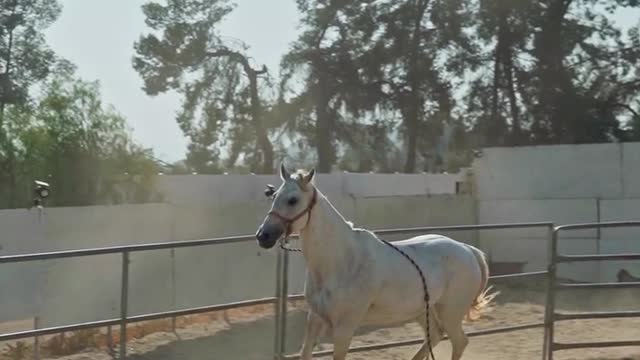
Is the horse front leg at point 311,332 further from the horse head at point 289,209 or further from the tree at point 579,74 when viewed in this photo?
the tree at point 579,74

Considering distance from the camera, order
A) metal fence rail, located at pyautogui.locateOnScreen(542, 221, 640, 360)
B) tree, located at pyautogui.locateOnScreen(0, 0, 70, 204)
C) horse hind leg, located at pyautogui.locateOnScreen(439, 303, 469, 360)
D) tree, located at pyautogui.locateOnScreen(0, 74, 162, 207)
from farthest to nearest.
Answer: tree, located at pyautogui.locateOnScreen(0, 0, 70, 204), tree, located at pyautogui.locateOnScreen(0, 74, 162, 207), metal fence rail, located at pyautogui.locateOnScreen(542, 221, 640, 360), horse hind leg, located at pyautogui.locateOnScreen(439, 303, 469, 360)

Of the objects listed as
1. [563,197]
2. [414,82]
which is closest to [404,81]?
[414,82]

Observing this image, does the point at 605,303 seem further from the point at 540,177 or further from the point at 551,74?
the point at 551,74

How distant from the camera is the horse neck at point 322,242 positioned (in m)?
5.94

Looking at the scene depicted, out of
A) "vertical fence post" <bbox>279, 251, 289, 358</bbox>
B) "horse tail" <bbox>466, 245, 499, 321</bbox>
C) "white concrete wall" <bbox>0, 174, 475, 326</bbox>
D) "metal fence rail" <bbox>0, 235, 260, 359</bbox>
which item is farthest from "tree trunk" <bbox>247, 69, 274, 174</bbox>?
"metal fence rail" <bbox>0, 235, 260, 359</bbox>

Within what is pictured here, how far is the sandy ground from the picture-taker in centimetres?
893

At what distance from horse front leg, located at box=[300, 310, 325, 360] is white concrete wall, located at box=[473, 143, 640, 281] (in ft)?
34.9

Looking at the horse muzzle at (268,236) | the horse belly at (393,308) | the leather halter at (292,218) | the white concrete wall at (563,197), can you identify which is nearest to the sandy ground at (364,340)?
the horse belly at (393,308)

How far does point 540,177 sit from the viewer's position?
57.8 ft

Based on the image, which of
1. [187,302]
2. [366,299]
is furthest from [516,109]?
[366,299]

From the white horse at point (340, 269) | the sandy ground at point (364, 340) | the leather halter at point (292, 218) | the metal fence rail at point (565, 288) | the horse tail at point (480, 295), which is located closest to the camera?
the leather halter at point (292, 218)

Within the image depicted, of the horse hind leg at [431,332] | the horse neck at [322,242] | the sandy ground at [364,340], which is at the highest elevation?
the horse neck at [322,242]

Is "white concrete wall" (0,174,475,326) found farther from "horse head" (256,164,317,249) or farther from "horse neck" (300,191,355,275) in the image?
"horse head" (256,164,317,249)

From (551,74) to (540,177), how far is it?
343 inches
